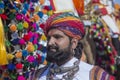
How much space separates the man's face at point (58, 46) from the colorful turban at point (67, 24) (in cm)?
4

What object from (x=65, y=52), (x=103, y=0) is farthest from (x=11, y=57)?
(x=103, y=0)

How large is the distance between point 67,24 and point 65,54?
0.23 meters

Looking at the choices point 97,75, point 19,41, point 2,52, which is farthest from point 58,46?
point 19,41

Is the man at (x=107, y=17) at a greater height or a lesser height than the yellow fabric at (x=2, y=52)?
lesser

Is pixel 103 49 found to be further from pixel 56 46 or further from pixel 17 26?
pixel 56 46

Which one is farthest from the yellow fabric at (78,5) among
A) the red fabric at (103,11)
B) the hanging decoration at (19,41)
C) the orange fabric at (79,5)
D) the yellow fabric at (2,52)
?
the yellow fabric at (2,52)

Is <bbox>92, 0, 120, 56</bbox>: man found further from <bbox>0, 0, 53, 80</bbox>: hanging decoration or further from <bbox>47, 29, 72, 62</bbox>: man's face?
<bbox>47, 29, 72, 62</bbox>: man's face

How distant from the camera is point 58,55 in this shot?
3.72m

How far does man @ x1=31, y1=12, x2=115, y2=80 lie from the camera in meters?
3.70

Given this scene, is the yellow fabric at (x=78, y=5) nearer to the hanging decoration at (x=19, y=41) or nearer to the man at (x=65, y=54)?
the hanging decoration at (x=19, y=41)

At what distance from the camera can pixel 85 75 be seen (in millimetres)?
3697

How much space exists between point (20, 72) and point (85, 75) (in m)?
1.19

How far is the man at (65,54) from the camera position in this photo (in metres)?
3.70

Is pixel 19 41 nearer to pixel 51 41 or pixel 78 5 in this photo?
pixel 51 41
